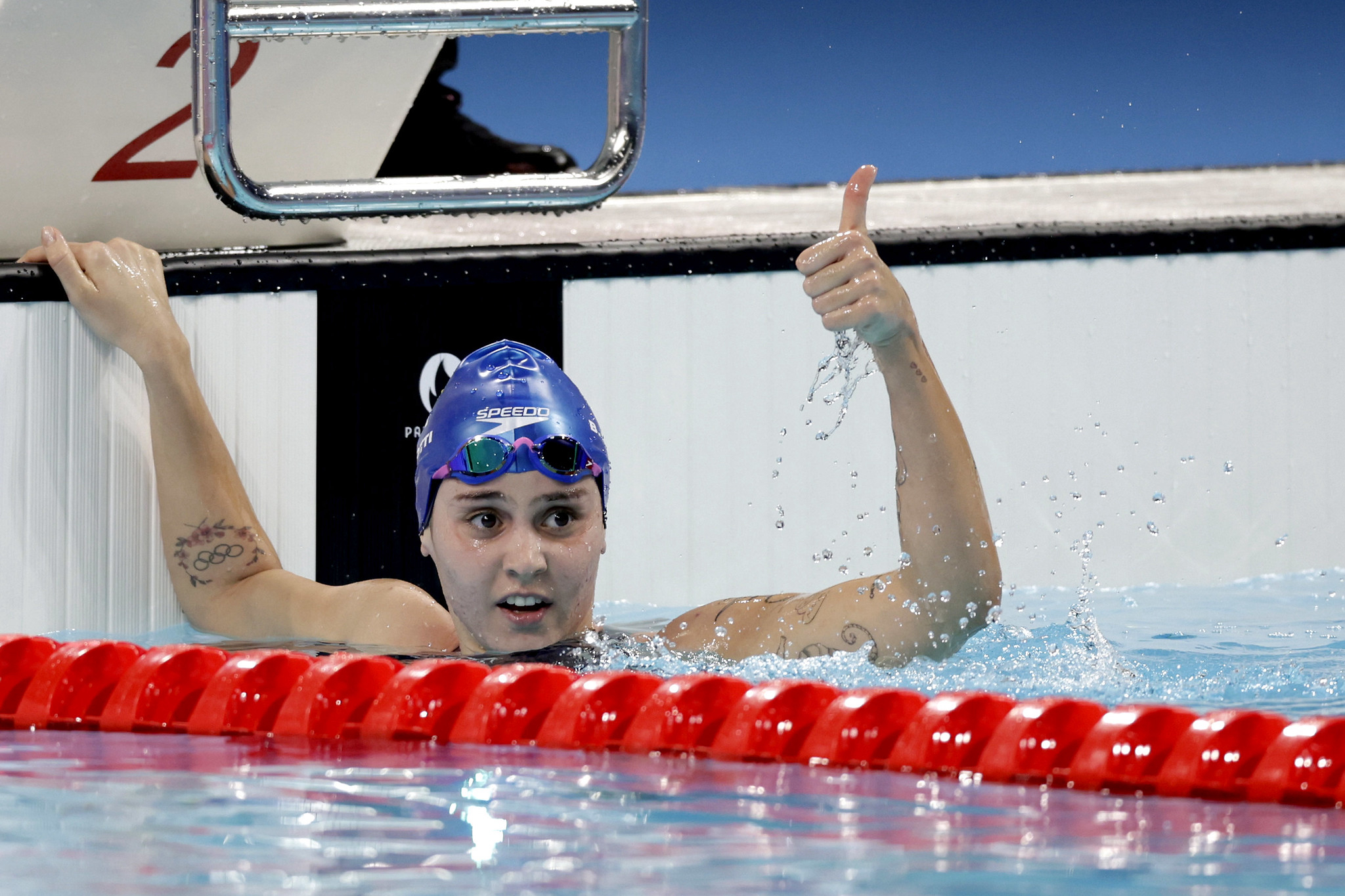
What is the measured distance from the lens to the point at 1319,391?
3.15 metres

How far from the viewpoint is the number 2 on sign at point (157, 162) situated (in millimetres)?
3254

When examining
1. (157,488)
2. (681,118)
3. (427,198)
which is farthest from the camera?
(681,118)

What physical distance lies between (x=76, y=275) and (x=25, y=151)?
329 mm

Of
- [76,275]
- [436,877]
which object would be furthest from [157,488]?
[436,877]

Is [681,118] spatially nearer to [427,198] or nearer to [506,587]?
[427,198]

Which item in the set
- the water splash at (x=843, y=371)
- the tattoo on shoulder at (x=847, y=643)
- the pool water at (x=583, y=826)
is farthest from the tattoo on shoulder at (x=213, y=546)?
the tattoo on shoulder at (x=847, y=643)

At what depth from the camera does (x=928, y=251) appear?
10.7ft

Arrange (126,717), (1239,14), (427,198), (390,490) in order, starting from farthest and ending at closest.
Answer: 1. (1239,14)
2. (390,490)
3. (427,198)
4. (126,717)

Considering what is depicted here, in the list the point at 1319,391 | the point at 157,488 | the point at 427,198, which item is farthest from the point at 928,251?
the point at 157,488

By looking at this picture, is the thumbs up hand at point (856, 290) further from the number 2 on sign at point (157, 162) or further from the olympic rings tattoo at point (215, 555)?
the number 2 on sign at point (157, 162)

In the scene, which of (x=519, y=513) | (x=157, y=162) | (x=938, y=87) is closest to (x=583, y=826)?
(x=519, y=513)

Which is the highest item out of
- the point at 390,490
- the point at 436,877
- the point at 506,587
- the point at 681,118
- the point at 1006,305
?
the point at 681,118

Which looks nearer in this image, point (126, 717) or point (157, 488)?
point (126, 717)

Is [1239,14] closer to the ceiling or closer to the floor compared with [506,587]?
closer to the ceiling
